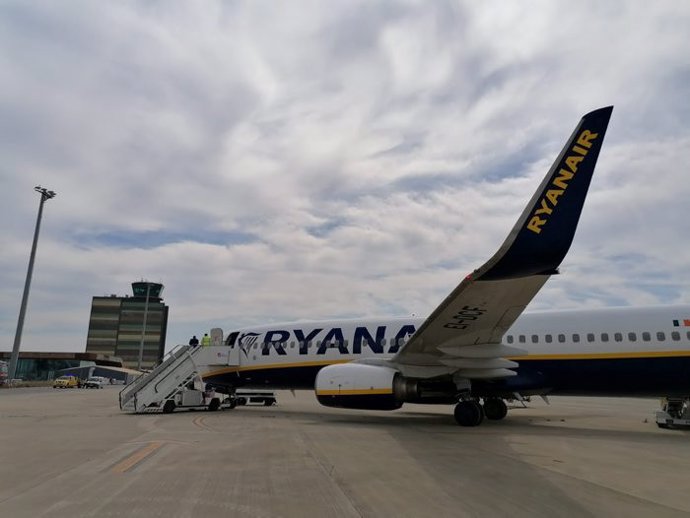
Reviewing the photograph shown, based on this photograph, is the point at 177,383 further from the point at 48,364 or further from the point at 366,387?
the point at 48,364

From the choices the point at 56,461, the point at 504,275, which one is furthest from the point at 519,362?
the point at 56,461

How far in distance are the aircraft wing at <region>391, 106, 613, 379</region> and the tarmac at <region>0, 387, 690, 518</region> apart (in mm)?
2683

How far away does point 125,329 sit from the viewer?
113 meters

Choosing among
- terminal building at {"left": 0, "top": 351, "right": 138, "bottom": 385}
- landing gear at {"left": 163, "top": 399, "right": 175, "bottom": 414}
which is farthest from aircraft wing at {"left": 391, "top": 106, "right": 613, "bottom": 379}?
terminal building at {"left": 0, "top": 351, "right": 138, "bottom": 385}

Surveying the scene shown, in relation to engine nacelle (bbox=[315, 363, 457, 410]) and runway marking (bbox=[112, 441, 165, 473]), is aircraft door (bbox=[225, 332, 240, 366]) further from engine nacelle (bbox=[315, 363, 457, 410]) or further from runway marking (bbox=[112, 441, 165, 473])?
runway marking (bbox=[112, 441, 165, 473])

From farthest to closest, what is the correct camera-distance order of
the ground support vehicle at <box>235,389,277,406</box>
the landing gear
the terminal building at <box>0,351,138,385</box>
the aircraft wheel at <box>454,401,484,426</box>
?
the terminal building at <box>0,351,138,385</box>, the ground support vehicle at <box>235,389,277,406</box>, the landing gear, the aircraft wheel at <box>454,401,484,426</box>

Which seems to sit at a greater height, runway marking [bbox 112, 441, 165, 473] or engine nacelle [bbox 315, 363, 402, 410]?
engine nacelle [bbox 315, 363, 402, 410]

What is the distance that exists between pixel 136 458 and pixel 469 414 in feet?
28.7

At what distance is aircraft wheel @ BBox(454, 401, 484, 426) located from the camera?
1276cm

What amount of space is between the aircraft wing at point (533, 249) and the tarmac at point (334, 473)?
268cm

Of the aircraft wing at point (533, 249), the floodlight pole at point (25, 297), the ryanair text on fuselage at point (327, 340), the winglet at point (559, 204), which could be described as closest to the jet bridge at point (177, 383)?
the ryanair text on fuselage at point (327, 340)

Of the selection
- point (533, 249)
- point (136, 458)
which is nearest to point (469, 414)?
point (533, 249)

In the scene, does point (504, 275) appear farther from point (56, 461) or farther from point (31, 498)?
point (56, 461)

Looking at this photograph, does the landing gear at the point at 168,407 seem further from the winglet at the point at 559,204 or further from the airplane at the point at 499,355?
the winglet at the point at 559,204
